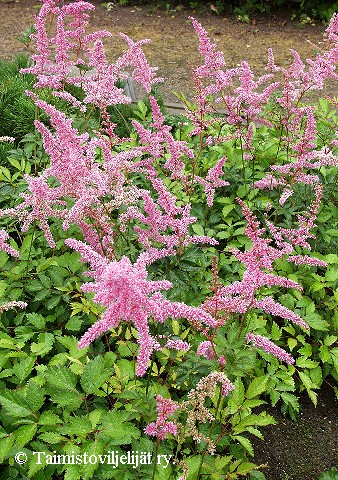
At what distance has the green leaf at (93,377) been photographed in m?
1.95

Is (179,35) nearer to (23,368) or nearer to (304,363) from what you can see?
(304,363)

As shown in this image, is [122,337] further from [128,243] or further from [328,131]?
[328,131]

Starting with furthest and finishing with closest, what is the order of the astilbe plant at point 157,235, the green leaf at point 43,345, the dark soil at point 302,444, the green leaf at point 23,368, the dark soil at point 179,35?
the dark soil at point 179,35 → the dark soil at point 302,444 → the green leaf at point 43,345 → the green leaf at point 23,368 → the astilbe plant at point 157,235

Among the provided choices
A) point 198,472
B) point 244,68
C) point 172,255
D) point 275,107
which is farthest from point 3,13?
point 198,472

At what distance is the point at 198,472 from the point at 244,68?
222cm

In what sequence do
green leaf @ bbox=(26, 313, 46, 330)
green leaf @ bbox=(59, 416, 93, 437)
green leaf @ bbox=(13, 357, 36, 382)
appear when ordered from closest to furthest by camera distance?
1. green leaf @ bbox=(59, 416, 93, 437)
2. green leaf @ bbox=(13, 357, 36, 382)
3. green leaf @ bbox=(26, 313, 46, 330)

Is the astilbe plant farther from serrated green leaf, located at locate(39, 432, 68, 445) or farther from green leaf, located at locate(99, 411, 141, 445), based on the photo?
serrated green leaf, located at locate(39, 432, 68, 445)

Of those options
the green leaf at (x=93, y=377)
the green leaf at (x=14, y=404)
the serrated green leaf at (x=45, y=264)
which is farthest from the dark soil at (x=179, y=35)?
the green leaf at (x=14, y=404)

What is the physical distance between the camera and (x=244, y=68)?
2.96 meters

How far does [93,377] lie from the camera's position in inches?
77.8

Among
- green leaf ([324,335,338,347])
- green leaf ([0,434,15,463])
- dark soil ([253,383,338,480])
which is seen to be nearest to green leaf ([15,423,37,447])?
green leaf ([0,434,15,463])

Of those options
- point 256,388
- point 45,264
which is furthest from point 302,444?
point 45,264

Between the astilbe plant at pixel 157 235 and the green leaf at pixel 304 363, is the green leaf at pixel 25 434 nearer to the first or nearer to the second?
the astilbe plant at pixel 157 235

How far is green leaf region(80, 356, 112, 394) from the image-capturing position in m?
1.95
